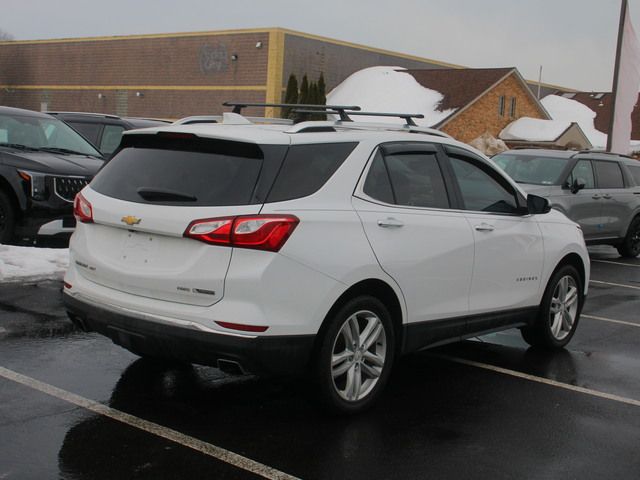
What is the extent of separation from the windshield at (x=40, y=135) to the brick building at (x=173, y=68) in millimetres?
35113

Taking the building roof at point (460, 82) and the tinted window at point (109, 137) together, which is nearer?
the tinted window at point (109, 137)

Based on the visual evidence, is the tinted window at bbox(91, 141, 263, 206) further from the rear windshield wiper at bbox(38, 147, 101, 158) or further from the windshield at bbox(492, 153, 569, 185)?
the windshield at bbox(492, 153, 569, 185)

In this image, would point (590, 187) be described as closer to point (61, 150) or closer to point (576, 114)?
point (61, 150)

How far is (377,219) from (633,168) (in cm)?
1227

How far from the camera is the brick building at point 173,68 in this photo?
54.4 m

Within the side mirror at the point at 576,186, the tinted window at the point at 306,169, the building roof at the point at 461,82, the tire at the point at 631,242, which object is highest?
the building roof at the point at 461,82

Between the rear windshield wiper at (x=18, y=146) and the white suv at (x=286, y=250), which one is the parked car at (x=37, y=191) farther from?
the white suv at (x=286, y=250)

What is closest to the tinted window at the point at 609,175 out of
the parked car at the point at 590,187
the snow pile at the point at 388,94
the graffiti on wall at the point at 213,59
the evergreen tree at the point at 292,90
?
the parked car at the point at 590,187

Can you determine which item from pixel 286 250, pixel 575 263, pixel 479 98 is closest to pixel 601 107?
pixel 479 98

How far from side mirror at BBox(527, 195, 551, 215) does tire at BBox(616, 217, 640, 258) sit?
9.46 metres

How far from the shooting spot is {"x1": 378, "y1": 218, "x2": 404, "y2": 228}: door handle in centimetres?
524

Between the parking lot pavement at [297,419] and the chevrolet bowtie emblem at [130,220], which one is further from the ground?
the chevrolet bowtie emblem at [130,220]

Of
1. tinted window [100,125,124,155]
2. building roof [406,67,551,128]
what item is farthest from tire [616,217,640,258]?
building roof [406,67,551,128]

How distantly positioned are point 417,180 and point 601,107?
59917mm
